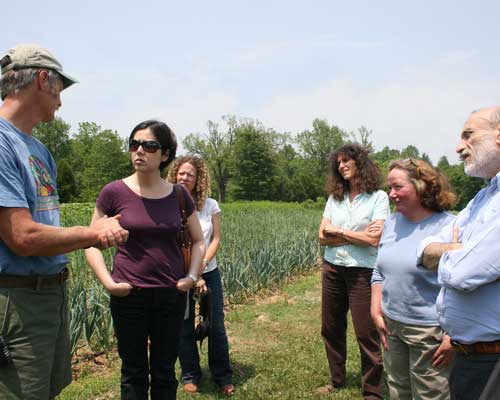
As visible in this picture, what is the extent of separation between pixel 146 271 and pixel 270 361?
7.32 ft

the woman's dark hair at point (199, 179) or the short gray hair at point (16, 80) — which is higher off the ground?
the short gray hair at point (16, 80)

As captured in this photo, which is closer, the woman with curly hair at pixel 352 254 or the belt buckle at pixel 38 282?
the belt buckle at pixel 38 282

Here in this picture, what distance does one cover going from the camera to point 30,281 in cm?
196

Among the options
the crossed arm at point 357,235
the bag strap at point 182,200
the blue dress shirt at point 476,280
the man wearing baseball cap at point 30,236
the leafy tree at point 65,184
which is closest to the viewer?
the blue dress shirt at point 476,280

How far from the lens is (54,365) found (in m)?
2.16

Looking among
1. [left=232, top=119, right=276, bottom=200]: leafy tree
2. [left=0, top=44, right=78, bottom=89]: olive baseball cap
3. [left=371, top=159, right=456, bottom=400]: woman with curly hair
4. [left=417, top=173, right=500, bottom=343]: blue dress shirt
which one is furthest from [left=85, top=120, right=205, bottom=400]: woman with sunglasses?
[left=232, top=119, right=276, bottom=200]: leafy tree

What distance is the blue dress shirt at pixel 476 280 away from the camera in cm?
172

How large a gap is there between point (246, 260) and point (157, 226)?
171 inches

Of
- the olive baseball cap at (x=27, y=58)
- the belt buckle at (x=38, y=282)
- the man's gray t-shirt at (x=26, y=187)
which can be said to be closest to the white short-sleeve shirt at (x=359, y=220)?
the man's gray t-shirt at (x=26, y=187)

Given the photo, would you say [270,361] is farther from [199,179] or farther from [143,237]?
[143,237]

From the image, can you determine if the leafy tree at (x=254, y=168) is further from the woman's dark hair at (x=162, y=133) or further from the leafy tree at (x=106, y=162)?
the woman's dark hair at (x=162, y=133)

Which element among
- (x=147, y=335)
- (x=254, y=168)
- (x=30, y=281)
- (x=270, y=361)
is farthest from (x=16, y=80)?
(x=254, y=168)

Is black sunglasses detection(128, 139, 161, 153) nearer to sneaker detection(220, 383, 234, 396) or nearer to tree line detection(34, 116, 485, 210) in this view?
sneaker detection(220, 383, 234, 396)

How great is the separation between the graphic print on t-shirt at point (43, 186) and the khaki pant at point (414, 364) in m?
1.99
